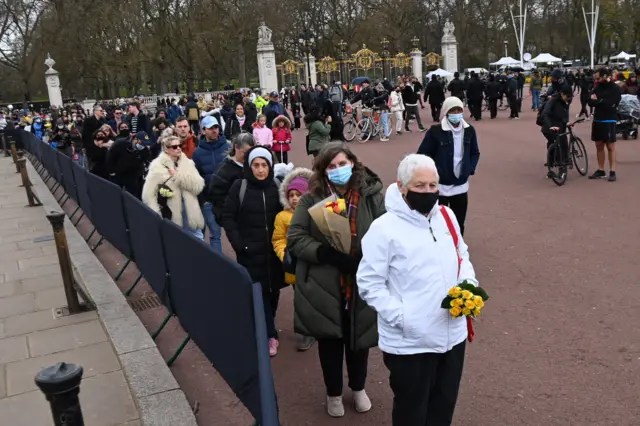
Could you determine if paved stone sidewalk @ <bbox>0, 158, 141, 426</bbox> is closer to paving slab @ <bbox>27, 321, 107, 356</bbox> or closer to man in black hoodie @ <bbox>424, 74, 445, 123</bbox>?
paving slab @ <bbox>27, 321, 107, 356</bbox>

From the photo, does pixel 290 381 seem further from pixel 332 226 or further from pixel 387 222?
pixel 387 222

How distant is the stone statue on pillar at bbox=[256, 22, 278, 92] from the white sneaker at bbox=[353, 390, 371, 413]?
4040cm

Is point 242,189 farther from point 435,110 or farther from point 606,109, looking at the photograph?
point 435,110

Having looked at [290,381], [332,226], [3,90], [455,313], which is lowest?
[290,381]

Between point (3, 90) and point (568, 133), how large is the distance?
7371cm

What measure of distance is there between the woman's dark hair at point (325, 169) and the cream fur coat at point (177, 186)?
2979 mm

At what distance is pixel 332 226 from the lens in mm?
3779

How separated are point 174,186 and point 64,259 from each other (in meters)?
1.35

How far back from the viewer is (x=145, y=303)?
6863 mm

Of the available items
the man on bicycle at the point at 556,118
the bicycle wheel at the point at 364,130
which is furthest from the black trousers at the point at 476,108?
the man on bicycle at the point at 556,118

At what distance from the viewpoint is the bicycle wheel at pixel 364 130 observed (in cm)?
1925

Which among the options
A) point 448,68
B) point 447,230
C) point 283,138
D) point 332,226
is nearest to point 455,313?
point 447,230

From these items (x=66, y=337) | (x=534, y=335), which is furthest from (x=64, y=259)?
(x=534, y=335)

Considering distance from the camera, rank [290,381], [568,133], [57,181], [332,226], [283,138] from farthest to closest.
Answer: [57,181] < [283,138] < [568,133] < [290,381] < [332,226]
